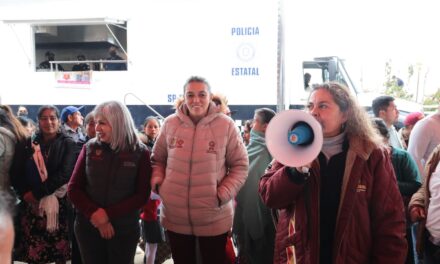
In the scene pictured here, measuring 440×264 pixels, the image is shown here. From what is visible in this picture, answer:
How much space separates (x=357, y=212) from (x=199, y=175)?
1.16 m

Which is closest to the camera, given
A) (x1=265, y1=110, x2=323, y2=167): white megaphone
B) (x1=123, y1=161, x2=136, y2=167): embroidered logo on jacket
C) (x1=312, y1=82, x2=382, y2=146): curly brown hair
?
(x1=265, y1=110, x2=323, y2=167): white megaphone

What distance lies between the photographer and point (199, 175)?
8.81 feet

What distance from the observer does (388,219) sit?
5.91 ft

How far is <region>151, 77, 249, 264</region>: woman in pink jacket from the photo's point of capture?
2.69m

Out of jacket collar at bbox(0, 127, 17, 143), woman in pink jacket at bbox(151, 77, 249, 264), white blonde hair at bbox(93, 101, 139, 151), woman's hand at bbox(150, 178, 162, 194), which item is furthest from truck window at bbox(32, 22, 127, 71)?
woman's hand at bbox(150, 178, 162, 194)

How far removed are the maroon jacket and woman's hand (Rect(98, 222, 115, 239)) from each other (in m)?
1.40

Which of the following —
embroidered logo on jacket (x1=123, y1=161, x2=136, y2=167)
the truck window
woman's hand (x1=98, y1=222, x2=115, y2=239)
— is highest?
the truck window

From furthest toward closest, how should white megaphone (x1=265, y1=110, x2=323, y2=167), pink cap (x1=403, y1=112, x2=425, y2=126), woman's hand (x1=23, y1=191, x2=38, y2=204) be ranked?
1. pink cap (x1=403, y1=112, x2=425, y2=126)
2. woman's hand (x1=23, y1=191, x2=38, y2=204)
3. white megaphone (x1=265, y1=110, x2=323, y2=167)

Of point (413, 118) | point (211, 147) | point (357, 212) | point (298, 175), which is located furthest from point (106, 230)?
point (413, 118)

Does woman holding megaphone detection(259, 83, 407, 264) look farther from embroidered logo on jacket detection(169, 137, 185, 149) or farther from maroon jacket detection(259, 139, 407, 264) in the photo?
embroidered logo on jacket detection(169, 137, 185, 149)

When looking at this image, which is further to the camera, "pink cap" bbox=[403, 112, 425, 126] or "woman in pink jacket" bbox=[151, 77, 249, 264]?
"pink cap" bbox=[403, 112, 425, 126]

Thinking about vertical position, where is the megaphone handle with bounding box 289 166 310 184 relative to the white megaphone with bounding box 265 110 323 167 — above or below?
below

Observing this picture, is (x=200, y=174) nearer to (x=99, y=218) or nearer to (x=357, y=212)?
(x=99, y=218)

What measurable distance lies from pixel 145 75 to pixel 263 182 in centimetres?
301
